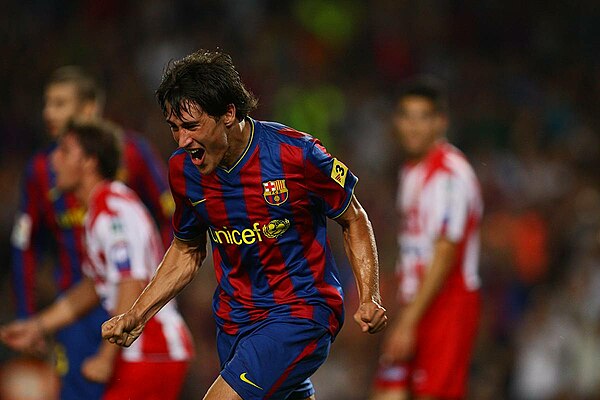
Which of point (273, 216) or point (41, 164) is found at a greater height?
point (273, 216)

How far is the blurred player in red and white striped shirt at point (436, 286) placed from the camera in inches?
263

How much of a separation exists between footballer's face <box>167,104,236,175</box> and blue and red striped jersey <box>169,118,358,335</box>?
0.51 ft

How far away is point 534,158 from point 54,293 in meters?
5.21

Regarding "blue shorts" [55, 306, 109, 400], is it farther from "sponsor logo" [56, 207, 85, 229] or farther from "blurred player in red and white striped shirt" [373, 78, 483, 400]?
"blurred player in red and white striped shirt" [373, 78, 483, 400]

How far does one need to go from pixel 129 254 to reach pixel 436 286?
1.88m

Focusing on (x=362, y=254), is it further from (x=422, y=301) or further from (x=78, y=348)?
(x=78, y=348)

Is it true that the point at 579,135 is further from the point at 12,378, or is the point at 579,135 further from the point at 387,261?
the point at 12,378

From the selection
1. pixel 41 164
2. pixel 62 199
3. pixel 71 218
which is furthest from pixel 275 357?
pixel 41 164

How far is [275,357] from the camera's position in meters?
4.56

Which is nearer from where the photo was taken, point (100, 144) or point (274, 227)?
point (274, 227)

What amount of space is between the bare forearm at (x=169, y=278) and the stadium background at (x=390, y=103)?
194 inches

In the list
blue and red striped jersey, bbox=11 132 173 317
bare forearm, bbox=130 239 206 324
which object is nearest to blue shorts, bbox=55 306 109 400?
blue and red striped jersey, bbox=11 132 173 317

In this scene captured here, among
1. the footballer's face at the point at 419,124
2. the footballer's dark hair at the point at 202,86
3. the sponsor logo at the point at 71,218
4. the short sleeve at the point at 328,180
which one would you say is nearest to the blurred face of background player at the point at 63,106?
the sponsor logo at the point at 71,218

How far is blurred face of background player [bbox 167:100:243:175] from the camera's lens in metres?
4.37
